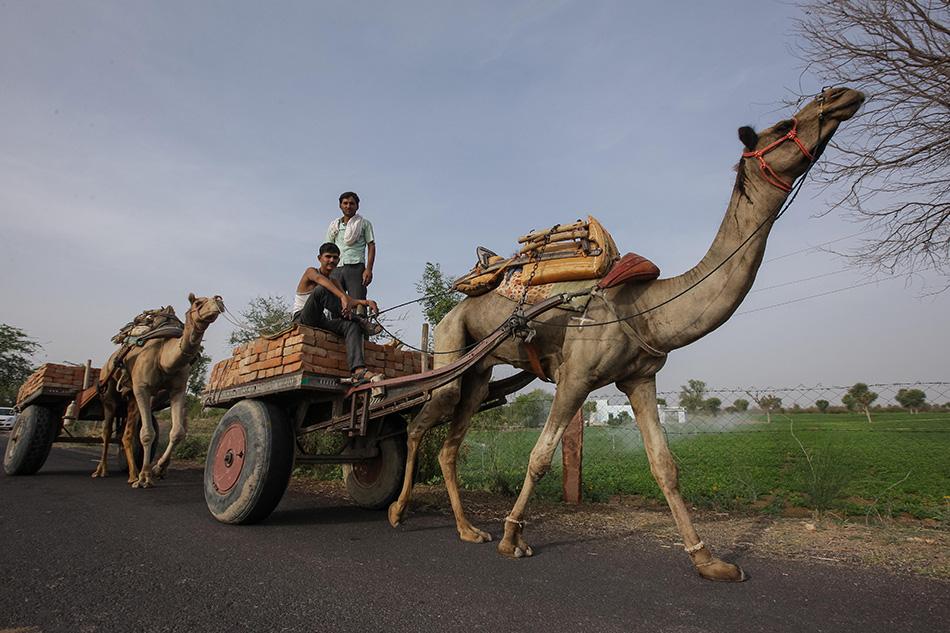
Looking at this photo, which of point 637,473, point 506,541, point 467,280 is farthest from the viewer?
point 637,473

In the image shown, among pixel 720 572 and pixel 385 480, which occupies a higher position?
pixel 385 480

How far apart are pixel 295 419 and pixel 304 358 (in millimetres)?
1052

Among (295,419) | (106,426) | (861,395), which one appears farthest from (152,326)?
(861,395)

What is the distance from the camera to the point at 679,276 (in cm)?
436

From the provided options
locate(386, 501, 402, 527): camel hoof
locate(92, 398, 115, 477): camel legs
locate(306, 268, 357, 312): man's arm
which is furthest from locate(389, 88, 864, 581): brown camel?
locate(92, 398, 115, 477): camel legs

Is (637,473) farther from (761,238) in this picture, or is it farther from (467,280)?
(761,238)

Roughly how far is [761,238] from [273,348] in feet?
14.2

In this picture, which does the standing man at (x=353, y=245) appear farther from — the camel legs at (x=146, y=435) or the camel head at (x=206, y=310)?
the camel legs at (x=146, y=435)

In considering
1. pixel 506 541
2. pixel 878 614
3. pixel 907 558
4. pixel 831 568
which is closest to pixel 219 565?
pixel 506 541

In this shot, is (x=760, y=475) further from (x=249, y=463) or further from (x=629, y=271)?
(x=249, y=463)

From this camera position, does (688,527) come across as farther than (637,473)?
No

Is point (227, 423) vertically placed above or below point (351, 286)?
below

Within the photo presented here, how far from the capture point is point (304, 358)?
5.21 metres

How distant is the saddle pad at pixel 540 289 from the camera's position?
4562mm
